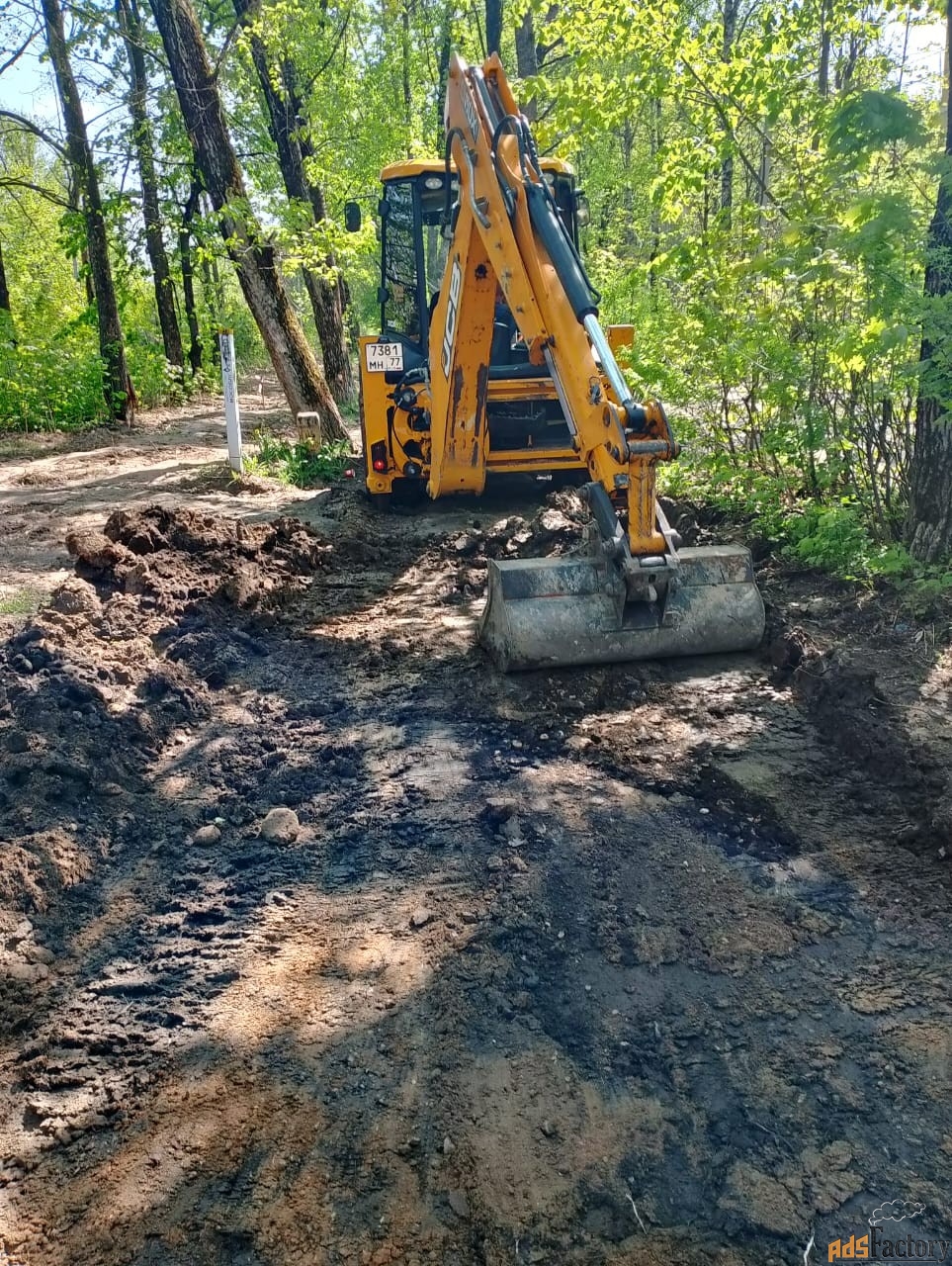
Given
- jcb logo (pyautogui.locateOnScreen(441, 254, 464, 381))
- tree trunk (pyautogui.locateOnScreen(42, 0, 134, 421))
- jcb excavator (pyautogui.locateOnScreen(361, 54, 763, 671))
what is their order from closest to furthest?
jcb excavator (pyautogui.locateOnScreen(361, 54, 763, 671)) < jcb logo (pyautogui.locateOnScreen(441, 254, 464, 381)) < tree trunk (pyautogui.locateOnScreen(42, 0, 134, 421))

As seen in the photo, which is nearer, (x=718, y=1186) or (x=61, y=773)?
(x=718, y=1186)

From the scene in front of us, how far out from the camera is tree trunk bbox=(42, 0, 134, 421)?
13555 mm

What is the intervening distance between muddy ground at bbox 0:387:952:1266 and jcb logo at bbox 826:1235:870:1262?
5 cm

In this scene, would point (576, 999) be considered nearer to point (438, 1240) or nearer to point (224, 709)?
point (438, 1240)

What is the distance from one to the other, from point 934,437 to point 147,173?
48.7ft

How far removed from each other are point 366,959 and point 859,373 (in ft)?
17.2

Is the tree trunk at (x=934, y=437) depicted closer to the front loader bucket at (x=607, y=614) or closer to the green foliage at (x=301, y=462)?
the front loader bucket at (x=607, y=614)

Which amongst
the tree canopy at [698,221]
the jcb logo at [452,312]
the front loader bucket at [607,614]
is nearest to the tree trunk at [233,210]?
the tree canopy at [698,221]

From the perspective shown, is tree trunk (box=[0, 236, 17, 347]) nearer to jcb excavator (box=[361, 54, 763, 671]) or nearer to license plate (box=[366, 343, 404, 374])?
license plate (box=[366, 343, 404, 374])

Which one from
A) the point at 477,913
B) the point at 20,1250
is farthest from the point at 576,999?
the point at 20,1250

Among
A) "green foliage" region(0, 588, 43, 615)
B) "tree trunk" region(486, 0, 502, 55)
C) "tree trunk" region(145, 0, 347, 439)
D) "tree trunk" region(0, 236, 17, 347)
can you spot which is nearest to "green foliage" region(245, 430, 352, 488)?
"tree trunk" region(145, 0, 347, 439)

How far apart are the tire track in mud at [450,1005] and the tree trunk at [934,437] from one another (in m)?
1.92

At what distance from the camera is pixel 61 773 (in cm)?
371

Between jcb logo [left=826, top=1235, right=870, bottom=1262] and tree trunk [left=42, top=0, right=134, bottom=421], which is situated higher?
tree trunk [left=42, top=0, right=134, bottom=421]
